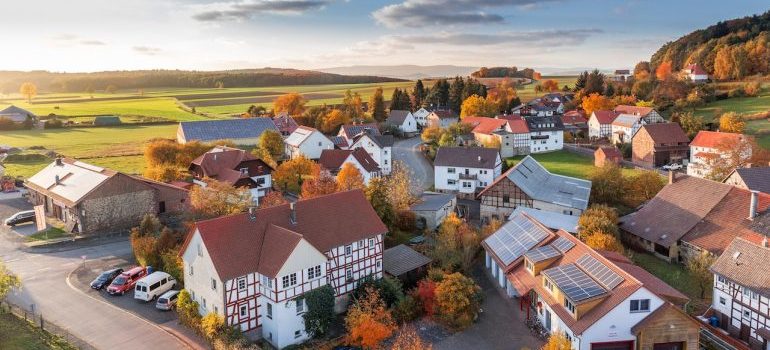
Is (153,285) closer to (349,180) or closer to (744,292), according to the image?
(349,180)

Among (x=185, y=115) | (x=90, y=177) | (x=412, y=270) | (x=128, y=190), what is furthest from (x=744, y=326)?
(x=185, y=115)

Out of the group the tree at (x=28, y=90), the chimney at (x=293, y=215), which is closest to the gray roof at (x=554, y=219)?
the chimney at (x=293, y=215)

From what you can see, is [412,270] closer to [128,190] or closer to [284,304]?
[284,304]

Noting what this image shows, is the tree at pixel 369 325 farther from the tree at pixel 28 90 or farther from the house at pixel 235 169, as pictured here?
the tree at pixel 28 90

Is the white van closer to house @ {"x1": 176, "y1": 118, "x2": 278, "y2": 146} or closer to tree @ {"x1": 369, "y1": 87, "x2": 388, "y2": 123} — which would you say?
house @ {"x1": 176, "y1": 118, "x2": 278, "y2": 146}

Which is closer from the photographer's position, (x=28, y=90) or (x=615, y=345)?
(x=615, y=345)

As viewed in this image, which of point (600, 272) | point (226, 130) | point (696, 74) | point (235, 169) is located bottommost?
point (600, 272)

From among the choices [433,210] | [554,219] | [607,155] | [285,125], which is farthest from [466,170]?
[285,125]

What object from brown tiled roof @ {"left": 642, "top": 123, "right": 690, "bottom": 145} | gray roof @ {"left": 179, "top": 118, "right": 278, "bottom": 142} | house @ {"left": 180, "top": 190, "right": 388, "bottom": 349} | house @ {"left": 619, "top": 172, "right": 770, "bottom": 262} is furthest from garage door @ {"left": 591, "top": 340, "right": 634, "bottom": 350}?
gray roof @ {"left": 179, "top": 118, "right": 278, "bottom": 142}
